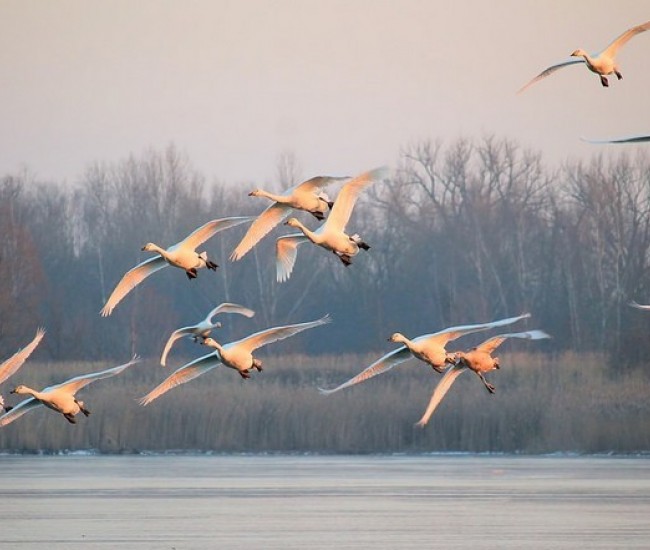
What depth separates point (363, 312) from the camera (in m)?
67.4

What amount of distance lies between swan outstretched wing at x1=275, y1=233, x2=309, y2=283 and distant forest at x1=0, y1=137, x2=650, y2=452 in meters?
15.4

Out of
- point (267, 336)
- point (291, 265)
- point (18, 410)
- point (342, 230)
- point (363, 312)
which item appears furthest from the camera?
point (363, 312)

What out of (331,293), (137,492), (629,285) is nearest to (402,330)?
(331,293)

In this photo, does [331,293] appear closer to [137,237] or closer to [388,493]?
[137,237]

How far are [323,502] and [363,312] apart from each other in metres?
36.4

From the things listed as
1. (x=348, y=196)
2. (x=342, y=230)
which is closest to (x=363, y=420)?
(x=342, y=230)

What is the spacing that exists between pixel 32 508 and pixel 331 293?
129ft

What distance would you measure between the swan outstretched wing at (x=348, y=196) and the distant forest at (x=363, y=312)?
16.7 m

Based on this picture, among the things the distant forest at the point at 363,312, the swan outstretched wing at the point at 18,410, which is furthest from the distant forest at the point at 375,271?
the swan outstretched wing at the point at 18,410

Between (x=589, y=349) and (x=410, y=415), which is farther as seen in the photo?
(x=589, y=349)

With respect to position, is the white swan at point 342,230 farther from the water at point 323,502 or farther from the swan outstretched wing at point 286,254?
the water at point 323,502

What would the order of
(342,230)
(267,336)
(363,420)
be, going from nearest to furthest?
(342,230) < (267,336) < (363,420)

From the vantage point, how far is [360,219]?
7019 cm

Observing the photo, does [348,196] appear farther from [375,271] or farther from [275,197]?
[375,271]
